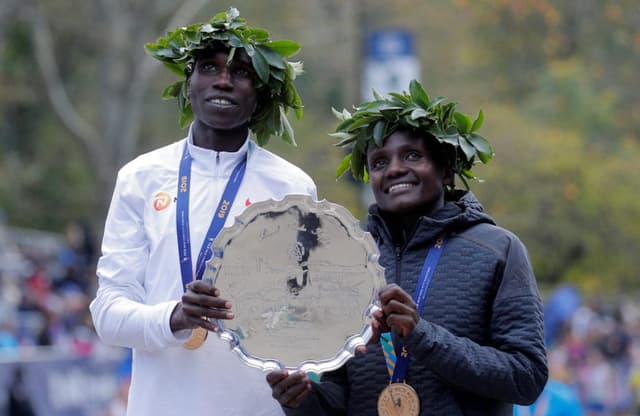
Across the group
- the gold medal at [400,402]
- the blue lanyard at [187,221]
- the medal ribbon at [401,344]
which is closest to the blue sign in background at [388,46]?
the blue lanyard at [187,221]

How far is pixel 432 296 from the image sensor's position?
4.67 m

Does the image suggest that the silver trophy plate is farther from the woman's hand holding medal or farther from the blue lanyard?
the blue lanyard

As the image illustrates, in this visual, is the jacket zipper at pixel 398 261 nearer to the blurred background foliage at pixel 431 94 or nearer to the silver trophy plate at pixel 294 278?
the silver trophy plate at pixel 294 278

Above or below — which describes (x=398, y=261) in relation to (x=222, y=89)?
below

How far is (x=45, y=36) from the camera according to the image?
23672 millimetres

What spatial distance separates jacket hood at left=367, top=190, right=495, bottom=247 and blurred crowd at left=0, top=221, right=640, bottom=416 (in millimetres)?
2711

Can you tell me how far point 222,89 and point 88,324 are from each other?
425 inches

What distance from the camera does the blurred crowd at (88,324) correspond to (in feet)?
47.1

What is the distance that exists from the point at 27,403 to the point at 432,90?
2067cm

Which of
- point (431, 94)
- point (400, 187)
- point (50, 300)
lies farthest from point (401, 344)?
point (431, 94)

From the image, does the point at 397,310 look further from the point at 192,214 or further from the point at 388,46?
the point at 388,46

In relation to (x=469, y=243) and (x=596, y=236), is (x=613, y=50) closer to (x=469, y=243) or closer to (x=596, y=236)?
(x=596, y=236)

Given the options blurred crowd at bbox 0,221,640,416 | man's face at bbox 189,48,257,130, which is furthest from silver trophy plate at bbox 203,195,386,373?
Result: blurred crowd at bbox 0,221,640,416

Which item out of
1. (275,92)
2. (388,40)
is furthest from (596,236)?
(275,92)
